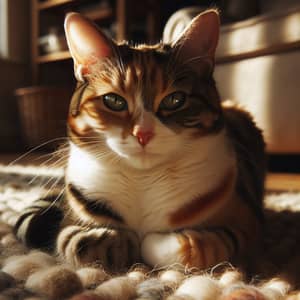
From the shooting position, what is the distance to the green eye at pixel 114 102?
0.67m

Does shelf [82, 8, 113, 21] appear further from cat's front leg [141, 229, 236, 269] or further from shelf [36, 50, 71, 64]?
cat's front leg [141, 229, 236, 269]

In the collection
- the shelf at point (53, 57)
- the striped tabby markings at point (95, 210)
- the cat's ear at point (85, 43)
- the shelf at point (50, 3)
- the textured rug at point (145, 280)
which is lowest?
the textured rug at point (145, 280)

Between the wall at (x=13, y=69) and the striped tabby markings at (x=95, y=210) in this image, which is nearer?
the striped tabby markings at (x=95, y=210)

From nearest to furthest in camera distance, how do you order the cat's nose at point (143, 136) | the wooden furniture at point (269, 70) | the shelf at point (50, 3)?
1. the cat's nose at point (143, 136)
2. the wooden furniture at point (269, 70)
3. the shelf at point (50, 3)

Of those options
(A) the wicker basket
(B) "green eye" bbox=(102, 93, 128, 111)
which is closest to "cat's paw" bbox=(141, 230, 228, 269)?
(B) "green eye" bbox=(102, 93, 128, 111)

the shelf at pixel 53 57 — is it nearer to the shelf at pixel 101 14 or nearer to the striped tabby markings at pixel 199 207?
the shelf at pixel 101 14

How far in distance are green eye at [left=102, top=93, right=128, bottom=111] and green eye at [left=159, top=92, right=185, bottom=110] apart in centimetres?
6

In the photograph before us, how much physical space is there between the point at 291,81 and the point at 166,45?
3.68ft

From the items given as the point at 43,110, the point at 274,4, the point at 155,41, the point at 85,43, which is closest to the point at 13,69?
the point at 43,110

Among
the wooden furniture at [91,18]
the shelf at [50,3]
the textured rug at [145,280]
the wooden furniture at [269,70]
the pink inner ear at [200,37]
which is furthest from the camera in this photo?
the shelf at [50,3]

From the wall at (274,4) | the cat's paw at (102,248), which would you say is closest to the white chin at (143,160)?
the cat's paw at (102,248)

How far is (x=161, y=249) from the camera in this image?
643mm

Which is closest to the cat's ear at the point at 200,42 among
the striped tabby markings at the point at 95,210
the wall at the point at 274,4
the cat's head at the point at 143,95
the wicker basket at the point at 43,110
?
the cat's head at the point at 143,95

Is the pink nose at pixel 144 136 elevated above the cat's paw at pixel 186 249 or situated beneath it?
elevated above
